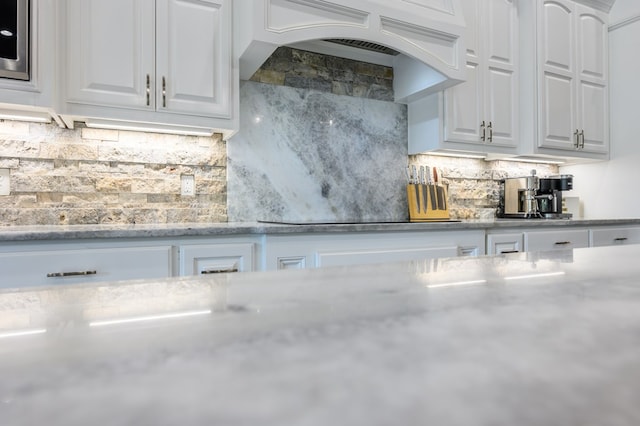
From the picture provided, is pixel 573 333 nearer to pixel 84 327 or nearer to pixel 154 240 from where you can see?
pixel 84 327

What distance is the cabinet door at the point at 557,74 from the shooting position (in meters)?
2.98

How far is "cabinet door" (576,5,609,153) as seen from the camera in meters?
3.18

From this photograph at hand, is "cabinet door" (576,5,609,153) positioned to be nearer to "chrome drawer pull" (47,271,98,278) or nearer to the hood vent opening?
the hood vent opening

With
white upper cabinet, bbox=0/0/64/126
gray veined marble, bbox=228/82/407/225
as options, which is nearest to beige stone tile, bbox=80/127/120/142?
white upper cabinet, bbox=0/0/64/126

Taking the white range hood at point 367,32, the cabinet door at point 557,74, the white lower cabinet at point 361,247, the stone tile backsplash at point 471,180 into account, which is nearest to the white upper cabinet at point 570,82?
the cabinet door at point 557,74

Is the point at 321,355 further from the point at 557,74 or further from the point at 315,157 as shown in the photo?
the point at 557,74

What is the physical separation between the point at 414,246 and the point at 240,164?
108 cm

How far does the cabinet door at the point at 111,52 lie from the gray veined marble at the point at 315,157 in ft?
2.00

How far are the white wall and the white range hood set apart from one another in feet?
5.78

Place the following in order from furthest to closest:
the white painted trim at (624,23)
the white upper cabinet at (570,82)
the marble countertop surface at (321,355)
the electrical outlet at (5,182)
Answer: the white painted trim at (624,23) < the white upper cabinet at (570,82) < the electrical outlet at (5,182) < the marble countertop surface at (321,355)

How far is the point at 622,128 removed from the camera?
3.26m

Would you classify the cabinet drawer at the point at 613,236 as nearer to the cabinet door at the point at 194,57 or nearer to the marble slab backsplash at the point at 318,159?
the marble slab backsplash at the point at 318,159

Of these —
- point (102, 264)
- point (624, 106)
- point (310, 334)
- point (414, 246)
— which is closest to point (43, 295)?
point (310, 334)

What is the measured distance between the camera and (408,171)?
9.46ft
